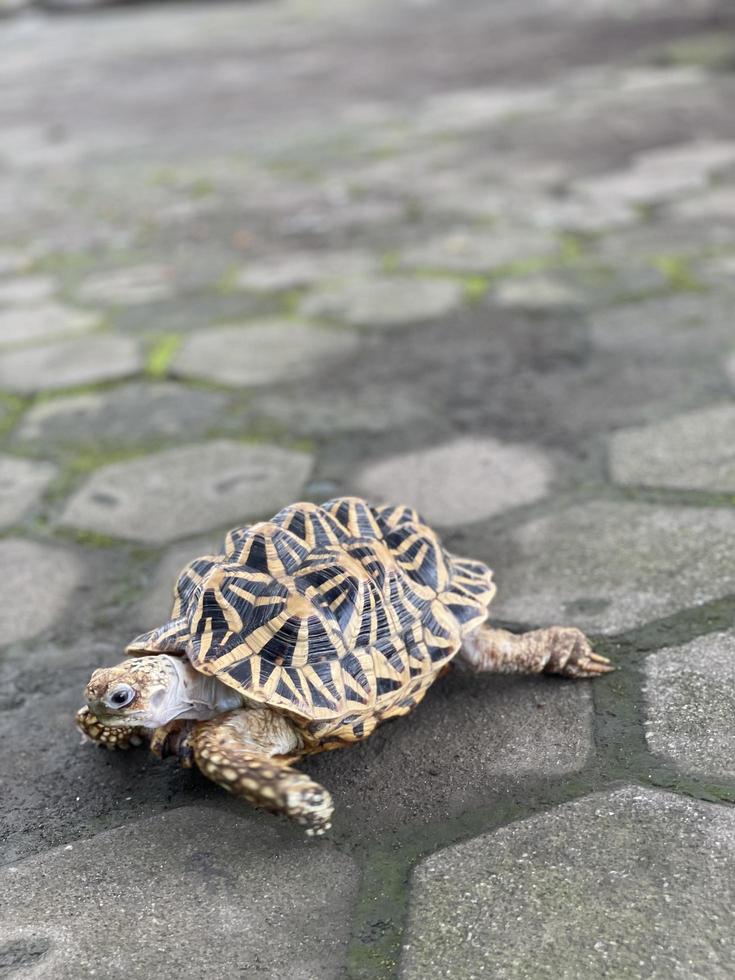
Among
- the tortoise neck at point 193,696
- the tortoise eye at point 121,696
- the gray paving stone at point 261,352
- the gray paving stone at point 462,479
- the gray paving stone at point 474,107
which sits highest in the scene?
the tortoise eye at point 121,696

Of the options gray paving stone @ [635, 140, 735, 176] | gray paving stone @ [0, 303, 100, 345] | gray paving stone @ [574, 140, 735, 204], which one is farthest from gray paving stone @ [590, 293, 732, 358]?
gray paving stone @ [0, 303, 100, 345]

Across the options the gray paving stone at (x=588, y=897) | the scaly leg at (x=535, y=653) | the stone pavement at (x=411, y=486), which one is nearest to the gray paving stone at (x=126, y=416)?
the stone pavement at (x=411, y=486)

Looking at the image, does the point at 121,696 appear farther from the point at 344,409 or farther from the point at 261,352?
the point at 261,352

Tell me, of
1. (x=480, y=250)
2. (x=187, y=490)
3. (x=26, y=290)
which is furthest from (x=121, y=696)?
(x=26, y=290)

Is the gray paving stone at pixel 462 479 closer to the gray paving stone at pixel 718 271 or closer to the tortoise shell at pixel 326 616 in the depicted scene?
the tortoise shell at pixel 326 616

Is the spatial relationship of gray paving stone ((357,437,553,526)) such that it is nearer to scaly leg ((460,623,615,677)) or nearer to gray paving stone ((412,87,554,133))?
scaly leg ((460,623,615,677))

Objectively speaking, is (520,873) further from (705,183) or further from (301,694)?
(705,183)

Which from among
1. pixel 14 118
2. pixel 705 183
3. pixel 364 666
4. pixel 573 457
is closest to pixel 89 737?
pixel 364 666
